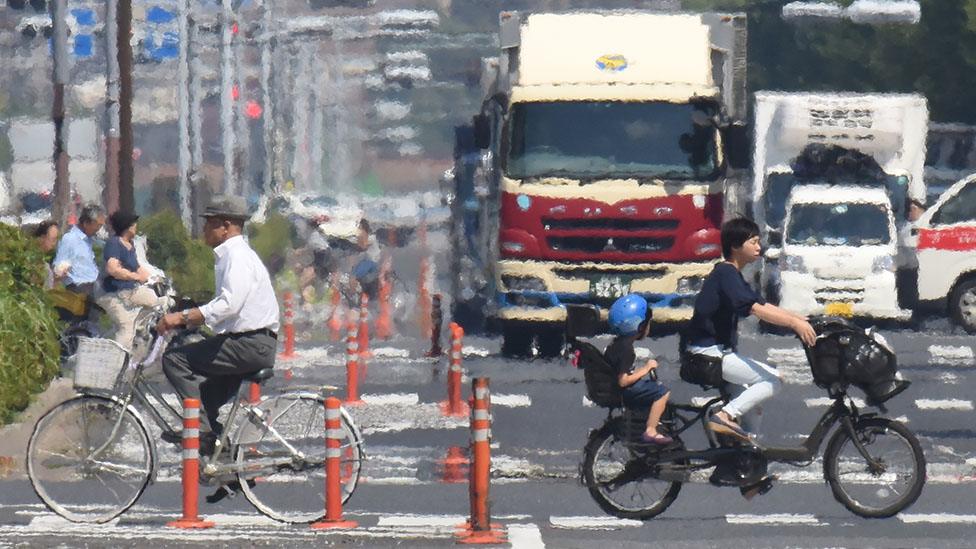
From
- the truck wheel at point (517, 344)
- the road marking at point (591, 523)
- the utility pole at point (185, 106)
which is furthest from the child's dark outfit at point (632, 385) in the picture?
the utility pole at point (185, 106)

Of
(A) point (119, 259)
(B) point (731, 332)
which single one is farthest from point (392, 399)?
(B) point (731, 332)

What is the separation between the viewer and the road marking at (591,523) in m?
13.7

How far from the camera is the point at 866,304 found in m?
31.0

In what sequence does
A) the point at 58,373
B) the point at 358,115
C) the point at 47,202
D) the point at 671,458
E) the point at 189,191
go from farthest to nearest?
1. the point at 358,115
2. the point at 47,202
3. the point at 189,191
4. the point at 58,373
5. the point at 671,458

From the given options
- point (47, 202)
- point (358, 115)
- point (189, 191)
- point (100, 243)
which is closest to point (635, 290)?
point (100, 243)

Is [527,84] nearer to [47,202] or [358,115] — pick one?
[47,202]

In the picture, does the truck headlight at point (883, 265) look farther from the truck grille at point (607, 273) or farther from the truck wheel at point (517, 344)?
the truck grille at point (607, 273)

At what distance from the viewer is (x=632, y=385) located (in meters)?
13.8

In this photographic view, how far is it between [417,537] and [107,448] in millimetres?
1678

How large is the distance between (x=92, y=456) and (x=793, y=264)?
19.1m

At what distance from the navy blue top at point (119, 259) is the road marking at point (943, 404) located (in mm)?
6539

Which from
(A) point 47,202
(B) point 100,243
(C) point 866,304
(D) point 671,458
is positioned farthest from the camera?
(A) point 47,202

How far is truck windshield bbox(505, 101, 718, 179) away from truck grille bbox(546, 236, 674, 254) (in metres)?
0.69

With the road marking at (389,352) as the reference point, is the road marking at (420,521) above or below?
above
